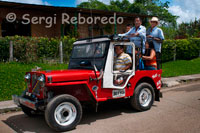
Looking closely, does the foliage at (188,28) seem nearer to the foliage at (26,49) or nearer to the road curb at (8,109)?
the foliage at (26,49)

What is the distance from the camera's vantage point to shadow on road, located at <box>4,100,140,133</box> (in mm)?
5020

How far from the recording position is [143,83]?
242 inches

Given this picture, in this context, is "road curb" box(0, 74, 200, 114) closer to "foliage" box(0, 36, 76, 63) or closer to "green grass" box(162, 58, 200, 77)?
"green grass" box(162, 58, 200, 77)

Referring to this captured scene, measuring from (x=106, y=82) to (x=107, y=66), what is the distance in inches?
Answer: 14.5

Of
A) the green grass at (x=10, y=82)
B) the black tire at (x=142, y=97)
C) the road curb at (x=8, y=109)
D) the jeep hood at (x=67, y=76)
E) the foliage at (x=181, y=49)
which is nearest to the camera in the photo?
the jeep hood at (x=67, y=76)

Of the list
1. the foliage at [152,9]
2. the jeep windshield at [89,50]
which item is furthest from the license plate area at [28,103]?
the foliage at [152,9]

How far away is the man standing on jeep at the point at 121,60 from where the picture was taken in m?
5.59

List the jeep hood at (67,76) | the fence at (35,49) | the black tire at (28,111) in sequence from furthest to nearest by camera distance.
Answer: the fence at (35,49), the black tire at (28,111), the jeep hood at (67,76)

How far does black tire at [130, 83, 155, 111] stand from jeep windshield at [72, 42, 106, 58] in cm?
139

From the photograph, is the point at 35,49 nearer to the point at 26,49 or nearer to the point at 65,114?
the point at 26,49

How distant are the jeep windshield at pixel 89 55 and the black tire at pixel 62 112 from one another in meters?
1.12

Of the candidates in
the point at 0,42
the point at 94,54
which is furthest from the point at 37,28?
the point at 94,54

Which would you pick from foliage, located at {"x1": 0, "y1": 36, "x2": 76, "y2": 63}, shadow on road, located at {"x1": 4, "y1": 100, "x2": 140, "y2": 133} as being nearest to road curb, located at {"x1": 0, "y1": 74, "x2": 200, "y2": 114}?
shadow on road, located at {"x1": 4, "y1": 100, "x2": 140, "y2": 133}

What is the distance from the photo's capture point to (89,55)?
5.82 m
